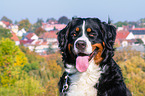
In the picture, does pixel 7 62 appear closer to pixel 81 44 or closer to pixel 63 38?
pixel 63 38

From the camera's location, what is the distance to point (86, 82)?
11.1ft

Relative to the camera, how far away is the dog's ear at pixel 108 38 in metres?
3.37

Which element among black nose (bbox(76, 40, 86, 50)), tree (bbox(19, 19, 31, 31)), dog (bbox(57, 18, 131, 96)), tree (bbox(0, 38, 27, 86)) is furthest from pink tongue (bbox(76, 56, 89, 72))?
tree (bbox(19, 19, 31, 31))

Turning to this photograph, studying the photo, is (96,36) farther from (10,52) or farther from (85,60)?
(10,52)

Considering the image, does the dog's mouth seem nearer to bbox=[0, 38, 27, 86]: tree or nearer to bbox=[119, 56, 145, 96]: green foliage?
bbox=[119, 56, 145, 96]: green foliage

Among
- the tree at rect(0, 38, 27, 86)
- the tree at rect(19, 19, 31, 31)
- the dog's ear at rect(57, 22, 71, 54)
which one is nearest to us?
the dog's ear at rect(57, 22, 71, 54)

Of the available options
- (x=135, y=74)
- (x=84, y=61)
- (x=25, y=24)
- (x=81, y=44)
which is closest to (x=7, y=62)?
(x=135, y=74)

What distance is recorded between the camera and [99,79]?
337 centimetres

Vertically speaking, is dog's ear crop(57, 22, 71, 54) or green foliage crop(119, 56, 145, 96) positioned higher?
dog's ear crop(57, 22, 71, 54)

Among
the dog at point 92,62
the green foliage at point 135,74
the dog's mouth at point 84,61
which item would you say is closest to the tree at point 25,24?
the green foliage at point 135,74

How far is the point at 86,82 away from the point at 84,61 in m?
0.33

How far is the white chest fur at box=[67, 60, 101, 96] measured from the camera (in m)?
3.34

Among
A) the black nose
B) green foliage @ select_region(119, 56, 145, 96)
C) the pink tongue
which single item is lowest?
green foliage @ select_region(119, 56, 145, 96)

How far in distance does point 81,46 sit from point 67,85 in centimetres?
73
